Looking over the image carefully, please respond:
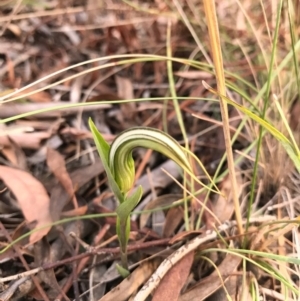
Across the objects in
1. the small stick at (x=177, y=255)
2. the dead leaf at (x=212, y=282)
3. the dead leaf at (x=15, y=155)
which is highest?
the dead leaf at (x=15, y=155)

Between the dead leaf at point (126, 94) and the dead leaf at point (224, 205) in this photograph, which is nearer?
the dead leaf at point (224, 205)

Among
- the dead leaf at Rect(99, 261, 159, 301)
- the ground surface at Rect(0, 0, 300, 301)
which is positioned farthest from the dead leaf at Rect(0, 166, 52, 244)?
the dead leaf at Rect(99, 261, 159, 301)

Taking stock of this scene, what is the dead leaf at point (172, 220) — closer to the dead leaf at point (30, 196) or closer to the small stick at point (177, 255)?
the small stick at point (177, 255)

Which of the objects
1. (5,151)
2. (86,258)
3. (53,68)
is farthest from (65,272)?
(53,68)

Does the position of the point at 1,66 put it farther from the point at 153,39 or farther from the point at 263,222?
the point at 263,222

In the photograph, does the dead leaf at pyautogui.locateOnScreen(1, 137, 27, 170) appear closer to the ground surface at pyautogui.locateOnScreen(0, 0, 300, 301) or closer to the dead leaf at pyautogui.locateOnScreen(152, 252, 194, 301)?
the ground surface at pyautogui.locateOnScreen(0, 0, 300, 301)

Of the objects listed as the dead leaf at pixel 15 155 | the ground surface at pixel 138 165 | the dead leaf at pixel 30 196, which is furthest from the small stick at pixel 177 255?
the dead leaf at pixel 15 155
